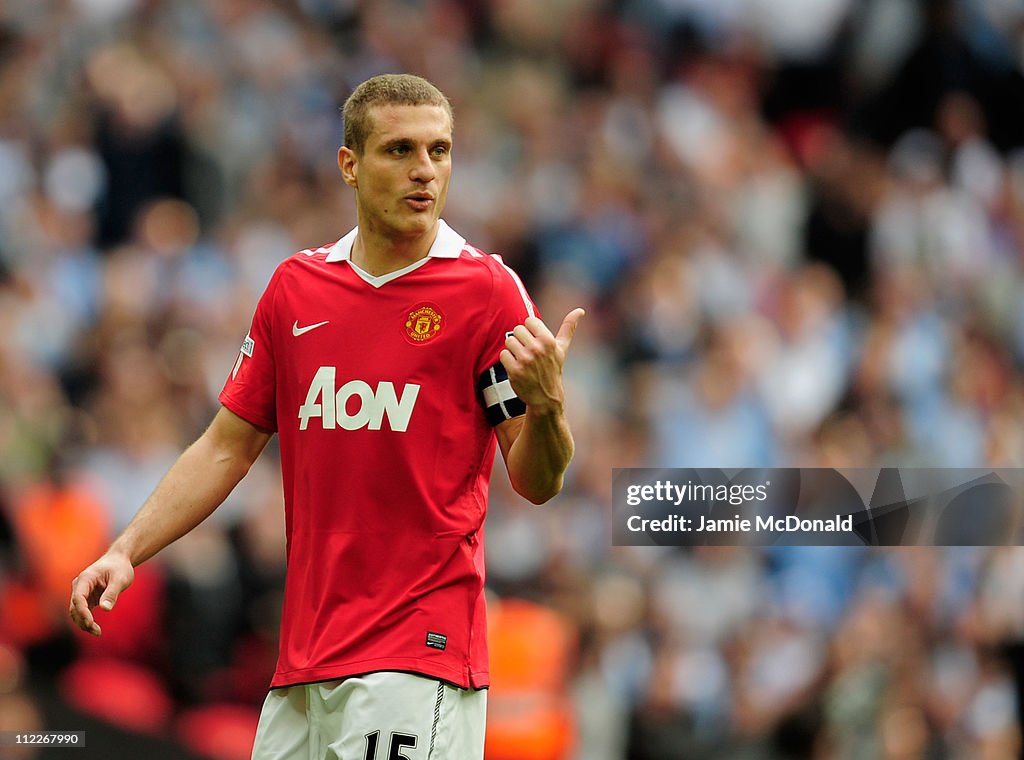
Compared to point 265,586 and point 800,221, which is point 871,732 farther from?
point 800,221

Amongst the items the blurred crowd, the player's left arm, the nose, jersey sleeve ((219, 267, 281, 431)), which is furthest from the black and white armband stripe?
the blurred crowd

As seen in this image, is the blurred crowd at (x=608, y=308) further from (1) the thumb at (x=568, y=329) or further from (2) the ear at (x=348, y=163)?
(1) the thumb at (x=568, y=329)

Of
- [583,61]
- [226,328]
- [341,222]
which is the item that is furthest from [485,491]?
[583,61]

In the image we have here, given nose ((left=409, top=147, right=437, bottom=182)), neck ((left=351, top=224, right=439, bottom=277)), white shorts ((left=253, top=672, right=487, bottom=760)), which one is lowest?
white shorts ((left=253, top=672, right=487, bottom=760))

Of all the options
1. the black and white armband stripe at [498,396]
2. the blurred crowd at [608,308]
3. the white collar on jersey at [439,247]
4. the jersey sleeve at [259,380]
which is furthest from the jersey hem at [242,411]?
the blurred crowd at [608,308]

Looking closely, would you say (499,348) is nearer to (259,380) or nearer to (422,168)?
(422,168)

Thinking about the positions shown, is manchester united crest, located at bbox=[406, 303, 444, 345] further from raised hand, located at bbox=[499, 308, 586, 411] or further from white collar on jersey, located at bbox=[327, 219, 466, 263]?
raised hand, located at bbox=[499, 308, 586, 411]

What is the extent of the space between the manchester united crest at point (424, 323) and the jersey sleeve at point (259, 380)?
17.9 inches

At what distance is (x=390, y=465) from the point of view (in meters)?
4.23

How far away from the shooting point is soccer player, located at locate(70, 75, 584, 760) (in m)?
4.12

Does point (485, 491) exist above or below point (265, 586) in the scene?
below

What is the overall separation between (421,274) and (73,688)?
4709mm

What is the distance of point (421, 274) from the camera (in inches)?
173

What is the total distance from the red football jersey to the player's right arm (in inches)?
8.2
